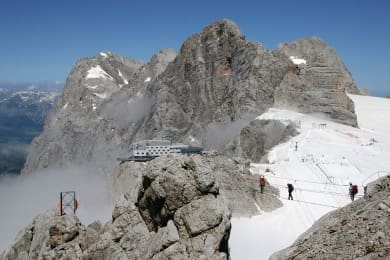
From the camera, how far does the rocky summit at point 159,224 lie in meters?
12.5

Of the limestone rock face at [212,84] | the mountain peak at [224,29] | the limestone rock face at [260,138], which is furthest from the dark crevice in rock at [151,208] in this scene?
the mountain peak at [224,29]

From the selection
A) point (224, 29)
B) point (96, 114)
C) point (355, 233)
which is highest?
point (224, 29)

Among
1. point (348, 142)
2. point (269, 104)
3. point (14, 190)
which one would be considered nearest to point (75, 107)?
point (14, 190)

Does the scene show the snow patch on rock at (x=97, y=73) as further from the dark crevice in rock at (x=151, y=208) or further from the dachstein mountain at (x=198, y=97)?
the dark crevice in rock at (x=151, y=208)

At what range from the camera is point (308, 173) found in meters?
27.6

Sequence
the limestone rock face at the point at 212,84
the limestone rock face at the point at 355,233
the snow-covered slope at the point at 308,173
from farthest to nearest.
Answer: the limestone rock face at the point at 212,84 < the snow-covered slope at the point at 308,173 < the limestone rock face at the point at 355,233

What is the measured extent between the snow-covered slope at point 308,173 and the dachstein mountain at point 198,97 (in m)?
4.27

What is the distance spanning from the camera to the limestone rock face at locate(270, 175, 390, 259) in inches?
307

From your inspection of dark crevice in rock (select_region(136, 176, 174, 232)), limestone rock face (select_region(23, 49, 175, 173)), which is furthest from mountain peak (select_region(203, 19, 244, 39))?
dark crevice in rock (select_region(136, 176, 174, 232))

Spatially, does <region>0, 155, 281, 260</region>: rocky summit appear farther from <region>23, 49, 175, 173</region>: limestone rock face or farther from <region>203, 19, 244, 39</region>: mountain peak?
<region>23, 49, 175, 173</region>: limestone rock face

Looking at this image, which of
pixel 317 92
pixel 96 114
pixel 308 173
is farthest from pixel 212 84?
pixel 96 114

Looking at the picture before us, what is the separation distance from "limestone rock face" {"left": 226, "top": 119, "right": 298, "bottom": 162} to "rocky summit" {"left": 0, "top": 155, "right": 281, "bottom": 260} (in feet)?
69.5

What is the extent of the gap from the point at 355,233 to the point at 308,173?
1956cm

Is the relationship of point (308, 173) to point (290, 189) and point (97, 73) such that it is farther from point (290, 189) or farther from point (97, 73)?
point (97, 73)
